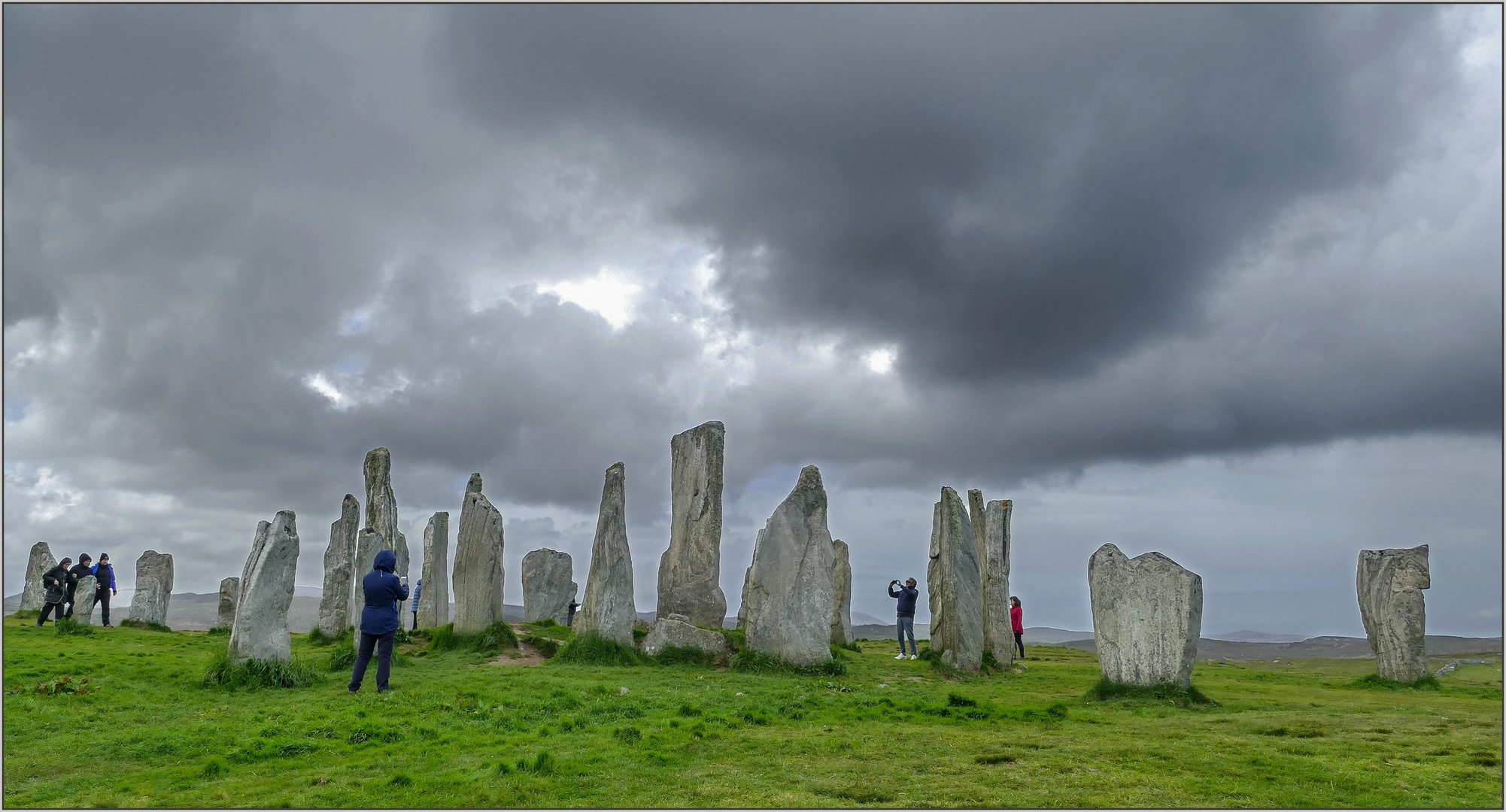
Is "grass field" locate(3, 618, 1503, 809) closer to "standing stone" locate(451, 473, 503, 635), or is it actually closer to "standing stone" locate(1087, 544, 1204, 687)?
"standing stone" locate(1087, 544, 1204, 687)

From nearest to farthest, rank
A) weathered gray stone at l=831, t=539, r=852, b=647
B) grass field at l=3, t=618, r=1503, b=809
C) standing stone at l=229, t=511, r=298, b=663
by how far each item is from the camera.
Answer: grass field at l=3, t=618, r=1503, b=809 < standing stone at l=229, t=511, r=298, b=663 < weathered gray stone at l=831, t=539, r=852, b=647

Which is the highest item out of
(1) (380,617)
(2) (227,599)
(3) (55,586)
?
(1) (380,617)

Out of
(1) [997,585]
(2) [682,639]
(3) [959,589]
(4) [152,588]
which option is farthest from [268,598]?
(4) [152,588]

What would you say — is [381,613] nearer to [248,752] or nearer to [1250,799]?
[248,752]

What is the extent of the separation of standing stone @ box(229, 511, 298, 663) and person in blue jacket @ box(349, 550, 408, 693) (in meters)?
2.25

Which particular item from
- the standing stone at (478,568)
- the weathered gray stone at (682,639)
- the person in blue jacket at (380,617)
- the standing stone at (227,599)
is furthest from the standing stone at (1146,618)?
the standing stone at (227,599)

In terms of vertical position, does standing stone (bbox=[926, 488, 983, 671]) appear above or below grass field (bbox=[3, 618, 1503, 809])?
above

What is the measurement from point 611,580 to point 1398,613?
19.3m

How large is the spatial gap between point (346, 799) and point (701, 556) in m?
16.2

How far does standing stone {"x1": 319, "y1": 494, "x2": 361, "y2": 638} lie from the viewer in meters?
25.1

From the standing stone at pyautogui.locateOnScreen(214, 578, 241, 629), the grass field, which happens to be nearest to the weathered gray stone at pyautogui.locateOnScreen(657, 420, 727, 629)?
the grass field

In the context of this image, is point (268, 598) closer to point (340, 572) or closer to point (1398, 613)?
point (340, 572)

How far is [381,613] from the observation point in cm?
1438

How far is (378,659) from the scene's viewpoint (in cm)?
1448
